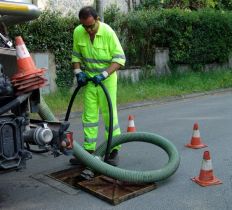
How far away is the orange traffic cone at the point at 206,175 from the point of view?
4.92 metres

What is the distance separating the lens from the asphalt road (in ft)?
14.6

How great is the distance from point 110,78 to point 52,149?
1.42 m

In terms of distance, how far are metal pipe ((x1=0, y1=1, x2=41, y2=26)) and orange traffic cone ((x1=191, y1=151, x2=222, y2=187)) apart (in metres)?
2.29

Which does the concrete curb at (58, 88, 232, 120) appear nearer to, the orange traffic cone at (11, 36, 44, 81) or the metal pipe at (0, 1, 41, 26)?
the metal pipe at (0, 1, 41, 26)

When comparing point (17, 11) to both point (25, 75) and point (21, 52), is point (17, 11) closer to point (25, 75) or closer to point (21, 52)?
point (21, 52)

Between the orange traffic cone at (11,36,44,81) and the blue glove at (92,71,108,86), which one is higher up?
the orange traffic cone at (11,36,44,81)

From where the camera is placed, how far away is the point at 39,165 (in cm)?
581

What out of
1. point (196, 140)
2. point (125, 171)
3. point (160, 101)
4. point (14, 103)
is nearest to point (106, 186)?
point (125, 171)

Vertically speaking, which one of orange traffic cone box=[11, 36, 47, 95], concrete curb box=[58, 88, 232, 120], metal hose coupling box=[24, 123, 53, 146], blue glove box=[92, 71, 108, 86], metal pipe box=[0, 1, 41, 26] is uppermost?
metal pipe box=[0, 1, 41, 26]

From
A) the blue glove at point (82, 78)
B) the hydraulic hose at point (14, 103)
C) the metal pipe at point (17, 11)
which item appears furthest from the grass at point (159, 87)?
the hydraulic hose at point (14, 103)

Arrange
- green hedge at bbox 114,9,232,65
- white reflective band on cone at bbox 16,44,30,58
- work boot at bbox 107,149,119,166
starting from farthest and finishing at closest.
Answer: green hedge at bbox 114,9,232,65
work boot at bbox 107,149,119,166
white reflective band on cone at bbox 16,44,30,58

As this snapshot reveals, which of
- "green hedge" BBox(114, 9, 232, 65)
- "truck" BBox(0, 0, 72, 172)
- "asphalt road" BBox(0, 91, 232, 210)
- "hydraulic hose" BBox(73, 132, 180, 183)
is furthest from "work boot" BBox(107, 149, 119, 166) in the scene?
"green hedge" BBox(114, 9, 232, 65)

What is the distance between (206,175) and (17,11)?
2.58 m

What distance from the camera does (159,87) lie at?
12.9 meters
